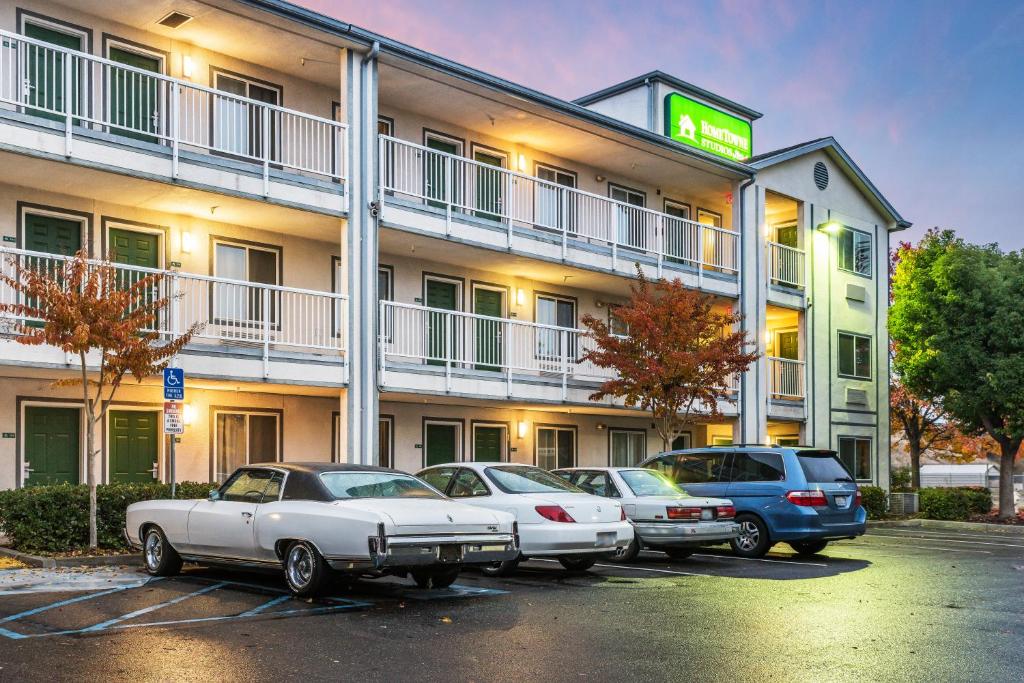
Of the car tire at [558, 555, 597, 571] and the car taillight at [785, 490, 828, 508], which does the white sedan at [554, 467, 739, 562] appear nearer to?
the car taillight at [785, 490, 828, 508]

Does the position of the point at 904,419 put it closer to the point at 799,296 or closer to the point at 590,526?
the point at 799,296

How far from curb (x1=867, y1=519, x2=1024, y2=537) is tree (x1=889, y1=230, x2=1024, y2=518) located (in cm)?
241

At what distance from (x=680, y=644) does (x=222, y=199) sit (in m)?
11.6

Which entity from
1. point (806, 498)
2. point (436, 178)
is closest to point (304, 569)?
point (806, 498)

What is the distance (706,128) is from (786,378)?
7.18 meters

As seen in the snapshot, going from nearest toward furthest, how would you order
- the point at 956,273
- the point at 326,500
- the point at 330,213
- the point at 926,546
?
the point at 326,500, the point at 330,213, the point at 926,546, the point at 956,273

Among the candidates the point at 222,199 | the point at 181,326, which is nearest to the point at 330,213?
the point at 222,199

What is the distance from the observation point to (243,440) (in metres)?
19.6

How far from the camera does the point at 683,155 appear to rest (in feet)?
84.6

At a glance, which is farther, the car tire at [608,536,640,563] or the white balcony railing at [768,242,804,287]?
the white balcony railing at [768,242,804,287]

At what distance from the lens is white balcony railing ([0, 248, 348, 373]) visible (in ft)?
53.6

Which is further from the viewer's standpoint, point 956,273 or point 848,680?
point 956,273

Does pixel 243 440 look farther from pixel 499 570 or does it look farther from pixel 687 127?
pixel 687 127

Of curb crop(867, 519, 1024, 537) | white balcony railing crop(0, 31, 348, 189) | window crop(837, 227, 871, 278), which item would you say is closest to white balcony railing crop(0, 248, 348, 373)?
white balcony railing crop(0, 31, 348, 189)
